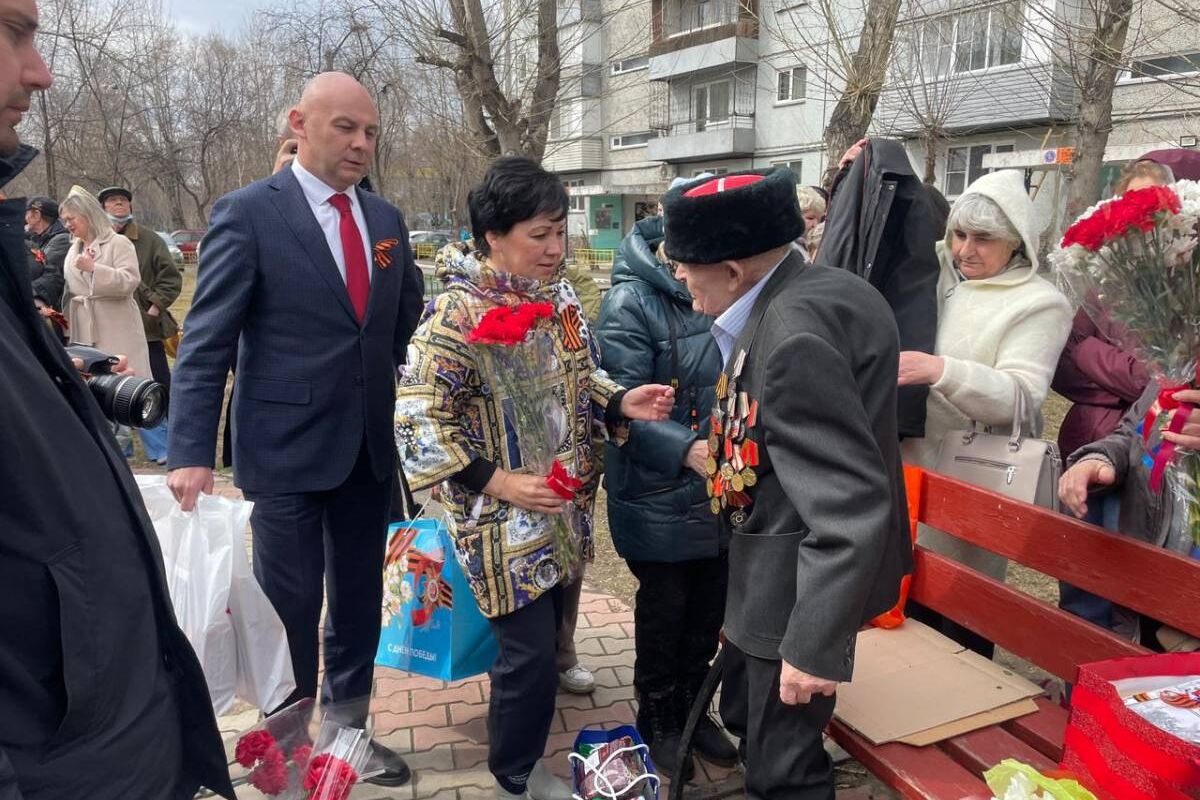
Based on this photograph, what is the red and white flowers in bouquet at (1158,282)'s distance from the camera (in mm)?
1805

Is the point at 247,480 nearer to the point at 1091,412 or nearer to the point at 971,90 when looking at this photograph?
the point at 1091,412

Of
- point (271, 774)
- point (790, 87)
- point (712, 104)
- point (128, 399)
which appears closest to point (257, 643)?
point (271, 774)

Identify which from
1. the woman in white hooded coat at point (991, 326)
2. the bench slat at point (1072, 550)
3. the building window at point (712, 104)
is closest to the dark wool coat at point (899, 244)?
the woman in white hooded coat at point (991, 326)

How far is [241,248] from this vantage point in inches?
97.4

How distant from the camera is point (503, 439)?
2404 mm

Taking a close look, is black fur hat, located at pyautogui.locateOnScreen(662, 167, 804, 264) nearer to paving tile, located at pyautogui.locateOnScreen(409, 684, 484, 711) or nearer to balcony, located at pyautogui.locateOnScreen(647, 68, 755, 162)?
paving tile, located at pyautogui.locateOnScreen(409, 684, 484, 711)

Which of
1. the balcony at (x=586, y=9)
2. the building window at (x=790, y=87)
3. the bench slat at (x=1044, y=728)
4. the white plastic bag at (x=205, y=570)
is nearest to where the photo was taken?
the bench slat at (x=1044, y=728)

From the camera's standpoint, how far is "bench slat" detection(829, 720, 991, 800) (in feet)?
6.44

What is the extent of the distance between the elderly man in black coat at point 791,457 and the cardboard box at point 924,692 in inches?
13.2

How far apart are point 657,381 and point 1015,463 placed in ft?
3.85

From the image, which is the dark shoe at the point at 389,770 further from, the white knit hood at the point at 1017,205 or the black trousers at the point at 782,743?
the white knit hood at the point at 1017,205

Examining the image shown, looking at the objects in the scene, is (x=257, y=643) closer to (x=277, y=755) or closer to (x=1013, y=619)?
(x=277, y=755)

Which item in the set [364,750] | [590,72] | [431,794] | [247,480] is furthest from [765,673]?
[590,72]

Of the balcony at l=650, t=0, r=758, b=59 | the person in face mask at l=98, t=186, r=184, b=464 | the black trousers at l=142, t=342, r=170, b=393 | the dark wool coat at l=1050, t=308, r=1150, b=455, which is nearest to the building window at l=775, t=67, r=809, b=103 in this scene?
the balcony at l=650, t=0, r=758, b=59
